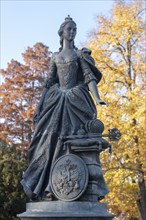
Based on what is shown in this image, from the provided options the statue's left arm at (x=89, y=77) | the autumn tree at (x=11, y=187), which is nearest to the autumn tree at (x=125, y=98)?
the autumn tree at (x=11, y=187)

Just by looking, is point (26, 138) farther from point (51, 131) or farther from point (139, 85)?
point (51, 131)

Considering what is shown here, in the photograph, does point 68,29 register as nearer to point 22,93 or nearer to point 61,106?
point 61,106

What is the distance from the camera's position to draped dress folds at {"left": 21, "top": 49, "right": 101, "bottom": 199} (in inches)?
262

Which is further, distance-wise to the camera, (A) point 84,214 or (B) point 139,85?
(B) point 139,85

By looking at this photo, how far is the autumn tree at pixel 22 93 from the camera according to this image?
2763 centimetres

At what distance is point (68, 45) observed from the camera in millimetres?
7430

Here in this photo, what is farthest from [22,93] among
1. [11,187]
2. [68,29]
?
[68,29]

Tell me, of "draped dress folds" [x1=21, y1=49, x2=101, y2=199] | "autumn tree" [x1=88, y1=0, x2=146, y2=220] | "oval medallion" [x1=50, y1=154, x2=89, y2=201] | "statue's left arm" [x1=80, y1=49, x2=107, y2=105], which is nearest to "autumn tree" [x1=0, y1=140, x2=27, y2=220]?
"autumn tree" [x1=88, y1=0, x2=146, y2=220]

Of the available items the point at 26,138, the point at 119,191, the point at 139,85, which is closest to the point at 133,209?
the point at 119,191

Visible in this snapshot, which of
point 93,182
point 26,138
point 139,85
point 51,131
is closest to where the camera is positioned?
point 93,182

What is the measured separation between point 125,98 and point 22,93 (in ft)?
44.1

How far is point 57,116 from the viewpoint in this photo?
683cm

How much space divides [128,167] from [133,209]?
9.88ft

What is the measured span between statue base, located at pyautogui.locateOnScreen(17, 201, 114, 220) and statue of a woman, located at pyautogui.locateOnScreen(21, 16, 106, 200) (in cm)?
30
